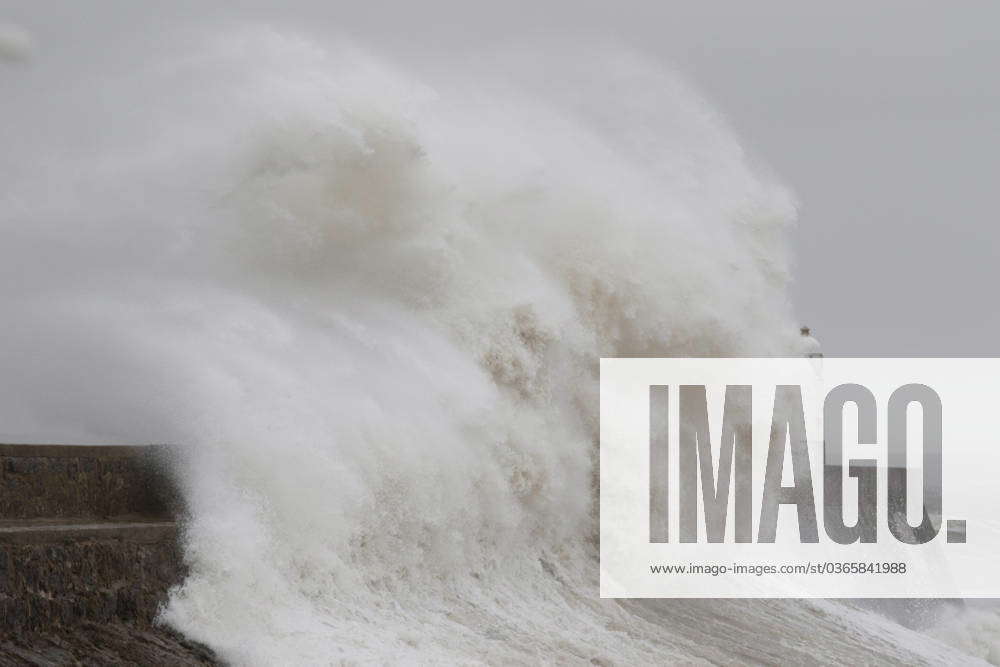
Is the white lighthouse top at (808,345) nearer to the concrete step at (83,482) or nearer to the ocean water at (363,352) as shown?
the ocean water at (363,352)

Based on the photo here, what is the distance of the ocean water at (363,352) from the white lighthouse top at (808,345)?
2051 mm

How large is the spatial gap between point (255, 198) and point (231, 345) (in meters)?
1.29

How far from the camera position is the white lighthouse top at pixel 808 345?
14.9 metres

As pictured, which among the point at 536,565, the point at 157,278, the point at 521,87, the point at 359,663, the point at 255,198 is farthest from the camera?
the point at 521,87

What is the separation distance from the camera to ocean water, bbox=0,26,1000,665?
24.2ft

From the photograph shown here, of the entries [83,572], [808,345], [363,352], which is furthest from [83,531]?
[808,345]

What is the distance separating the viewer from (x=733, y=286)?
13.8 meters

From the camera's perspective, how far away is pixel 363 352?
917 cm

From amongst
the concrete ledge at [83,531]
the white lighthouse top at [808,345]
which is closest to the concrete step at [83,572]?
the concrete ledge at [83,531]

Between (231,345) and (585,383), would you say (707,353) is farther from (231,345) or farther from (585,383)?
(231,345)

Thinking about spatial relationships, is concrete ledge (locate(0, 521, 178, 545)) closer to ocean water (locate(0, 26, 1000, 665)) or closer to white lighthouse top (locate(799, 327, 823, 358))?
ocean water (locate(0, 26, 1000, 665))

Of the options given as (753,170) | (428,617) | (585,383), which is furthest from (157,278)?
(753,170)

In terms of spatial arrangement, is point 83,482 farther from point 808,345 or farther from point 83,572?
point 808,345

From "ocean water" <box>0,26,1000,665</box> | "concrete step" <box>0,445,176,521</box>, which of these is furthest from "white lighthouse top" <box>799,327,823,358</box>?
"concrete step" <box>0,445,176,521</box>
